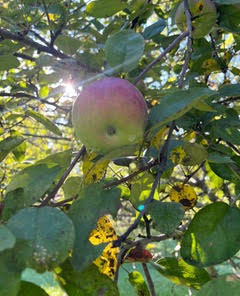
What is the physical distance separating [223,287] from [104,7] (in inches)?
35.0

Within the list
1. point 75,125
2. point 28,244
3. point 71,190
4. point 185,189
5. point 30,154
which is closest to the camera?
point 28,244

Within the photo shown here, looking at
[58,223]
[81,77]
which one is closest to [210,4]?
[81,77]

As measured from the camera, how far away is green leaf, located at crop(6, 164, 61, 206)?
62 centimetres

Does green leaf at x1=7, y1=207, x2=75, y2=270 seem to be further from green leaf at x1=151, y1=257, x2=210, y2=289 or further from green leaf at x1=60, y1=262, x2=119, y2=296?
green leaf at x1=151, y1=257, x2=210, y2=289

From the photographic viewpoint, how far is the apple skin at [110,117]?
74 centimetres

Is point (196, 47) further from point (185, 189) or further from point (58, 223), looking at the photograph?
point (58, 223)

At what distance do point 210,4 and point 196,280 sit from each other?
789mm

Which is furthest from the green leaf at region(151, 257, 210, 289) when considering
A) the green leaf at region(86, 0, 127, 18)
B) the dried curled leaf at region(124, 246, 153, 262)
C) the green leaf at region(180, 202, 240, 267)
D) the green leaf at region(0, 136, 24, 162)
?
the green leaf at region(86, 0, 127, 18)

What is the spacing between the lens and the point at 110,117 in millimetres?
738

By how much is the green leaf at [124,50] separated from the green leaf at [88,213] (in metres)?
0.25

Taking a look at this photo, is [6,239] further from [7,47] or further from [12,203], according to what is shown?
[7,47]

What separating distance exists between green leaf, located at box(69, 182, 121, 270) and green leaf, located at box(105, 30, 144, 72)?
247 mm

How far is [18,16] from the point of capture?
1.50 m

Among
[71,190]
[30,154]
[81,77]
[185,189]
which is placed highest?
[81,77]
